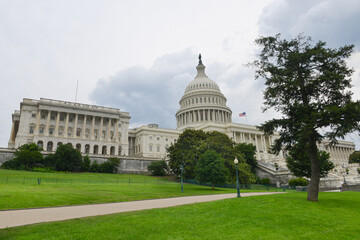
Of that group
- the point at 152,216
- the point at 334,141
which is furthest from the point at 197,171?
the point at 152,216

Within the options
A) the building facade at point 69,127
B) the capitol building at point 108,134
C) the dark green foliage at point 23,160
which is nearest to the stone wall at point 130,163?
the capitol building at point 108,134

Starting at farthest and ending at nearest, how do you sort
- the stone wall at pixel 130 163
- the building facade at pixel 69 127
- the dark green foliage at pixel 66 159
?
the building facade at pixel 69 127
the stone wall at pixel 130 163
the dark green foliage at pixel 66 159

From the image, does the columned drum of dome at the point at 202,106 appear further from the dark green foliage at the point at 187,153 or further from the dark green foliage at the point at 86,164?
the dark green foliage at the point at 86,164

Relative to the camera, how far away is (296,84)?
2133 cm

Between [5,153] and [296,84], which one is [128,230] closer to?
[296,84]

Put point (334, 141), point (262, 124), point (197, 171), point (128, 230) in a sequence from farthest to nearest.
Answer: point (197, 171), point (262, 124), point (334, 141), point (128, 230)

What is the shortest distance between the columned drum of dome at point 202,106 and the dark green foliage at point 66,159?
6507 cm

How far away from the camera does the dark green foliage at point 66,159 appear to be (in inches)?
2331

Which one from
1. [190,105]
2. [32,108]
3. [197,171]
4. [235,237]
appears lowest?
[235,237]

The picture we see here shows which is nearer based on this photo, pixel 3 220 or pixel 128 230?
pixel 128 230

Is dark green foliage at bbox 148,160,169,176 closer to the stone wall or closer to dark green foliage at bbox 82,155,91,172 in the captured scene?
the stone wall

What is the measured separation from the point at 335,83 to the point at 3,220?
24.9m

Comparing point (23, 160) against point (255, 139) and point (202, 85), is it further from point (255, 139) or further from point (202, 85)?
point (202, 85)

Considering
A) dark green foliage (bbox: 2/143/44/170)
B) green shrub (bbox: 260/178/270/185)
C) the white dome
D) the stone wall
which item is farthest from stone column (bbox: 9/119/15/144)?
the white dome
